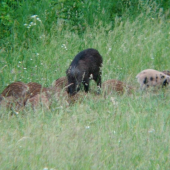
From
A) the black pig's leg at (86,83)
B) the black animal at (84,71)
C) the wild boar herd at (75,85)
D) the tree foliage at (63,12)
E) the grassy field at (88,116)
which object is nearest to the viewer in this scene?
the grassy field at (88,116)

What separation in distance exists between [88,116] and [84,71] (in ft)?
5.75

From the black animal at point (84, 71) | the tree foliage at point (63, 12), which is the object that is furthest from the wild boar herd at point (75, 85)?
the tree foliage at point (63, 12)

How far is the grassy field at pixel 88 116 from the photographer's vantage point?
471cm

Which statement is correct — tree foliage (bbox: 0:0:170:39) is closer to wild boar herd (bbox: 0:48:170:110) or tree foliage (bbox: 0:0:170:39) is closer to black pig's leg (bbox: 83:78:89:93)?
wild boar herd (bbox: 0:48:170:110)

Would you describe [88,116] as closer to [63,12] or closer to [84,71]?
[84,71]

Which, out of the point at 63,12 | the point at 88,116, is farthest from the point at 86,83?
the point at 63,12

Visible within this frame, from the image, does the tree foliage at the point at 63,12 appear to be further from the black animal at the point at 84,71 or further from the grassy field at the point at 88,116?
the black animal at the point at 84,71

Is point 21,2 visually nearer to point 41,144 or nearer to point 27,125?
point 27,125

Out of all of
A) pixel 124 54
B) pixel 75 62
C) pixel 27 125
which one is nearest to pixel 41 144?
pixel 27 125

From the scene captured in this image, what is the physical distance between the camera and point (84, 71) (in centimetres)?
768

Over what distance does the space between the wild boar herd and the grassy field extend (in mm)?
245

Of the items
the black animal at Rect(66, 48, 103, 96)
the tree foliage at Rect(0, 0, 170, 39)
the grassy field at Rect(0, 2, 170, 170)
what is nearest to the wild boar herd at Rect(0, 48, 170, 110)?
the black animal at Rect(66, 48, 103, 96)

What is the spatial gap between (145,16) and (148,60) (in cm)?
244

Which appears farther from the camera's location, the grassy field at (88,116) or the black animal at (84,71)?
the black animal at (84,71)
